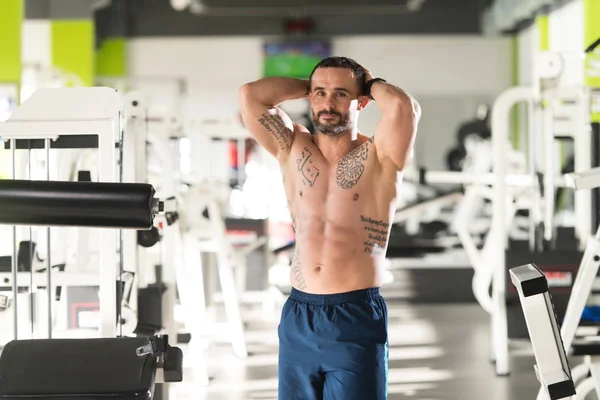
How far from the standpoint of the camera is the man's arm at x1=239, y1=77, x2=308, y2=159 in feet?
8.11

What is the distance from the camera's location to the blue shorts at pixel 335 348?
225 cm

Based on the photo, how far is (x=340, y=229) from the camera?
2338mm

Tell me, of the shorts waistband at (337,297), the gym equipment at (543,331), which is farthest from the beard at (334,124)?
the gym equipment at (543,331)

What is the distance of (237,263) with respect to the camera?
604 centimetres

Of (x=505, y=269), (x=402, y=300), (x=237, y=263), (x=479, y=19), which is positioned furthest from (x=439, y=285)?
(x=479, y=19)

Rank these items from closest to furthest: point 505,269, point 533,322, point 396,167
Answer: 1. point 533,322
2. point 396,167
3. point 505,269

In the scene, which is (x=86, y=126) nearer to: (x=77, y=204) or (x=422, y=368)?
(x=77, y=204)

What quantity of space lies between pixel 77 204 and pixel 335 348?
0.82 metres

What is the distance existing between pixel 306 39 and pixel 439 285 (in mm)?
6714

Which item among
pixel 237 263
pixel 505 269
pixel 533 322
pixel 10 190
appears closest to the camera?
pixel 10 190

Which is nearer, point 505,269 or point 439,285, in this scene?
point 505,269

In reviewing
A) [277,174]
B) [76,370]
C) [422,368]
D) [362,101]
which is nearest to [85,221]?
[76,370]

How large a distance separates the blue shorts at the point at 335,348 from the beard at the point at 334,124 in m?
0.47

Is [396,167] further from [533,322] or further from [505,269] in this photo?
[505,269]
